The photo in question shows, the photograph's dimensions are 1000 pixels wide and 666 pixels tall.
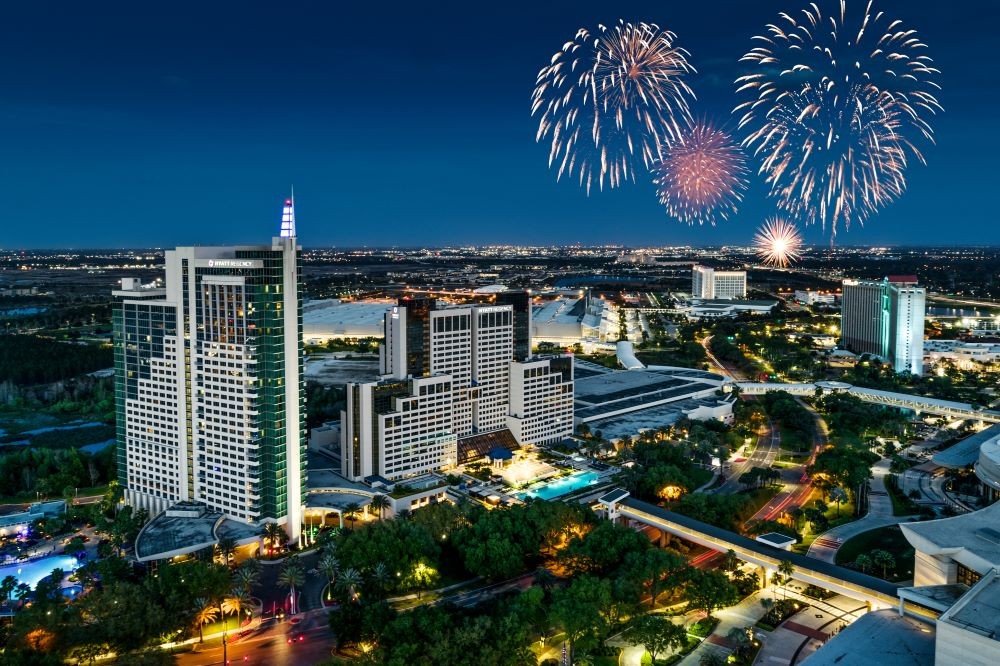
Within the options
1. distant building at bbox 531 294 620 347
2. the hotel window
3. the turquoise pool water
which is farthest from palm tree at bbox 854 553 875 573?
distant building at bbox 531 294 620 347

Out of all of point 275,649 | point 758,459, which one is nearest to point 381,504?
point 275,649

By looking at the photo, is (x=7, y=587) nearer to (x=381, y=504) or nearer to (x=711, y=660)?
(x=381, y=504)

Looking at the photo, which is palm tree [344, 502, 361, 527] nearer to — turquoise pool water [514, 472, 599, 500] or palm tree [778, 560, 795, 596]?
turquoise pool water [514, 472, 599, 500]

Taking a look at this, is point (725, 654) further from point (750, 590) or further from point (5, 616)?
point (5, 616)

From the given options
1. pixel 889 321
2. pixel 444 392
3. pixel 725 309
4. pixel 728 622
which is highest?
pixel 889 321

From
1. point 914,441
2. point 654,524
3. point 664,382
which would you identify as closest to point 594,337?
point 664,382

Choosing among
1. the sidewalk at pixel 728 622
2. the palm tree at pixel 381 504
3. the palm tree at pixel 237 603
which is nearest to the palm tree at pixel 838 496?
the sidewalk at pixel 728 622
